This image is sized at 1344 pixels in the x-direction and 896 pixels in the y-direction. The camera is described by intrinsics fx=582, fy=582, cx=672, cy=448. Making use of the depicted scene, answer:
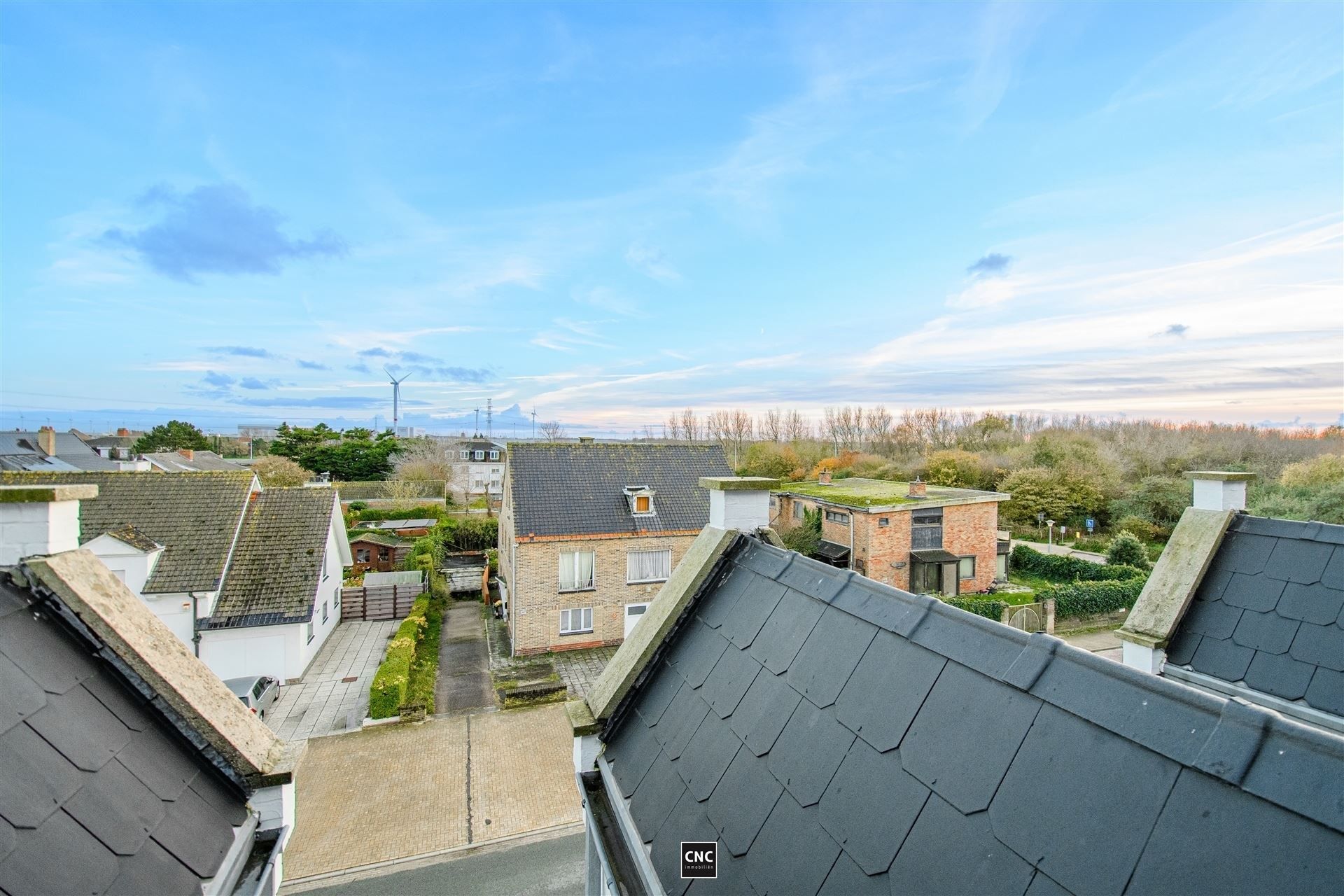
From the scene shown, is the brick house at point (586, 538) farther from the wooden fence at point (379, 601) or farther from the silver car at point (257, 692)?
the silver car at point (257, 692)

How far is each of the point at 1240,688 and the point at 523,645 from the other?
52.1 feet

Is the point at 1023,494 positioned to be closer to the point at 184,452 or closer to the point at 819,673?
the point at 819,673

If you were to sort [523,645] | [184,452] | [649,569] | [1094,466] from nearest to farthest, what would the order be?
[523,645], [649,569], [1094,466], [184,452]

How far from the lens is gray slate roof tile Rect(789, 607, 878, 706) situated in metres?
3.16

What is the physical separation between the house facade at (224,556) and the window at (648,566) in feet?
28.6

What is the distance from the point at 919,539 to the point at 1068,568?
756 cm

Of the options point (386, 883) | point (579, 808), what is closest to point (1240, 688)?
point (579, 808)

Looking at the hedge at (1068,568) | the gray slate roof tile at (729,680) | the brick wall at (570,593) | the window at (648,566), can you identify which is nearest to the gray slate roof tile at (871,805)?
the gray slate roof tile at (729,680)

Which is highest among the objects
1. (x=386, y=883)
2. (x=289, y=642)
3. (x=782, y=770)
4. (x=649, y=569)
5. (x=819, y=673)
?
(x=819, y=673)

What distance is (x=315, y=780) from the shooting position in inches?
437

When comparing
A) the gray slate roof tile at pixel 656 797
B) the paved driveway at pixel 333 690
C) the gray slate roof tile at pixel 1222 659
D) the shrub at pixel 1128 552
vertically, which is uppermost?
the gray slate roof tile at pixel 1222 659

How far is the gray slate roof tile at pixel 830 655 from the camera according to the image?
3156mm

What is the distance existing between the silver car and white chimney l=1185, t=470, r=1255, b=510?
16.5 metres

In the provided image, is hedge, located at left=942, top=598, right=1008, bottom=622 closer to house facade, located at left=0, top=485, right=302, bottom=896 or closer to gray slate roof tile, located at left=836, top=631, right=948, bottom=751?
gray slate roof tile, located at left=836, top=631, right=948, bottom=751
